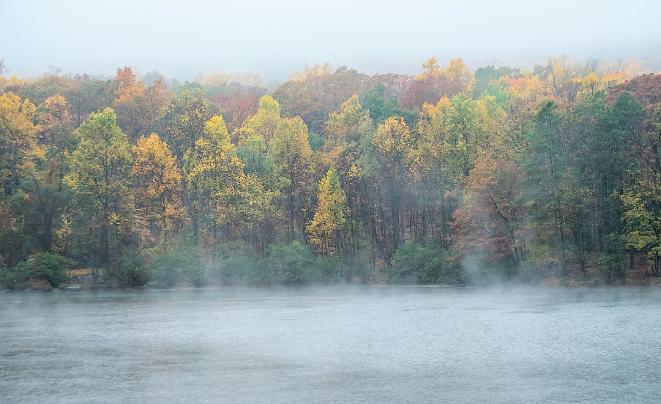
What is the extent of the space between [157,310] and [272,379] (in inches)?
1065

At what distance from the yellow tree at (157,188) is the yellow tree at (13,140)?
640 inches

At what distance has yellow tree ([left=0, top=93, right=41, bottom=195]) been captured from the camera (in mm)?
82075

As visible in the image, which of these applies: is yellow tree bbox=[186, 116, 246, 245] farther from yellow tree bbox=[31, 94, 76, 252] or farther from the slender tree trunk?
yellow tree bbox=[31, 94, 76, 252]

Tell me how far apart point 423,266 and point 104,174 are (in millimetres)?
38445

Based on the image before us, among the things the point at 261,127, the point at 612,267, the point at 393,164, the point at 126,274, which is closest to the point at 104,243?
the point at 126,274

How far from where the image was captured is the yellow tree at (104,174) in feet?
246

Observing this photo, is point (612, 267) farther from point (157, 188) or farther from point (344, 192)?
point (157, 188)

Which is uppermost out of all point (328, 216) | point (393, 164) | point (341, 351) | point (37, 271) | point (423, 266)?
point (393, 164)

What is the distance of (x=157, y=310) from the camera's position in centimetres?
5031

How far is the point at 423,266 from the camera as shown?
71750mm

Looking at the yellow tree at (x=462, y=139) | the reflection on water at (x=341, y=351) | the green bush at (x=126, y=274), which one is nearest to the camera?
the reflection on water at (x=341, y=351)

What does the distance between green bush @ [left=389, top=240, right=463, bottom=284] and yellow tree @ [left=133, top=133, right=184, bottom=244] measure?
26.4 metres

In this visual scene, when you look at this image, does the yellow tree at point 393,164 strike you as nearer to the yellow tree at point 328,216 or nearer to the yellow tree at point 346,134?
the yellow tree at point 346,134

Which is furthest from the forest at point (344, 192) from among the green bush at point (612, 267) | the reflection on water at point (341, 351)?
the reflection on water at point (341, 351)
